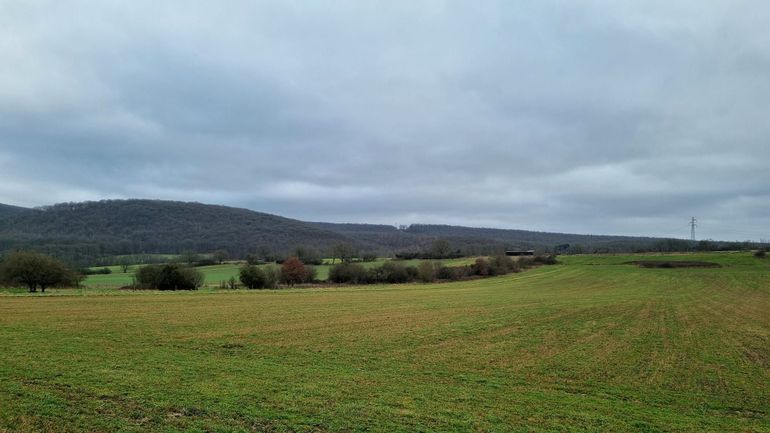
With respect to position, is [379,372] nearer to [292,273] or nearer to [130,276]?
[292,273]

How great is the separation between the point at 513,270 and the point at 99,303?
9132cm

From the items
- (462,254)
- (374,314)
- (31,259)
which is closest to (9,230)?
(31,259)

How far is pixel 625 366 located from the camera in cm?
1812

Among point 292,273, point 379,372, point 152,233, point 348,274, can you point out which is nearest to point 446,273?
point 348,274

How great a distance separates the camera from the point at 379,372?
53.3 ft

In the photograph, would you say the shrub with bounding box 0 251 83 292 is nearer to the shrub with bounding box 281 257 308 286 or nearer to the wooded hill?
Answer: the shrub with bounding box 281 257 308 286

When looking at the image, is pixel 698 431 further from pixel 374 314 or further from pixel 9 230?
pixel 9 230

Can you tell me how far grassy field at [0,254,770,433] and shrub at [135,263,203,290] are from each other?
42471 millimetres

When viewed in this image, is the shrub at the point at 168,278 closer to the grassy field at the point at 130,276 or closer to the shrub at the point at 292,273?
the grassy field at the point at 130,276

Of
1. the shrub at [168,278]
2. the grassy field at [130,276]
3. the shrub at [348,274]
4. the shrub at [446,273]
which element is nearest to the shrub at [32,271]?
the shrub at [168,278]

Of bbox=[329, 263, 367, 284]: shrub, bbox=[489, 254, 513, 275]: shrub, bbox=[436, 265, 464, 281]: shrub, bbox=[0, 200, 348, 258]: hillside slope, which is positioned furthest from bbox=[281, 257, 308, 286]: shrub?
bbox=[0, 200, 348, 258]: hillside slope

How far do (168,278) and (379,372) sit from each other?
221 ft

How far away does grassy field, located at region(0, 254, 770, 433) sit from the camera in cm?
1112

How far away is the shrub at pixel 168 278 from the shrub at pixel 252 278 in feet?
26.0
